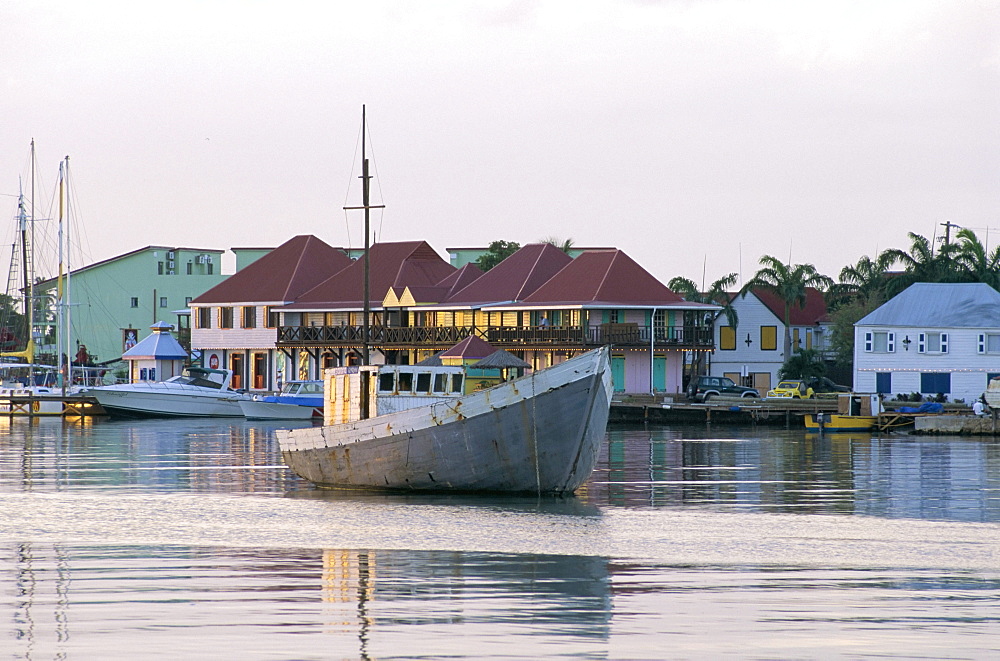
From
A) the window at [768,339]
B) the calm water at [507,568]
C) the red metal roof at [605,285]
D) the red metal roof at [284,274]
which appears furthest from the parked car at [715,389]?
the calm water at [507,568]

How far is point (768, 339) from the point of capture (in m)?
86.8

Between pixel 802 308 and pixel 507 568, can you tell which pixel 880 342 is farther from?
pixel 507 568

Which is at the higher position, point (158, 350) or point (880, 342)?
point (880, 342)

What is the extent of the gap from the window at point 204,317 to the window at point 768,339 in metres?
34.6

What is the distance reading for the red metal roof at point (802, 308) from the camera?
8769cm

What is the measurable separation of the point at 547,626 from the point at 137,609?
4.61 meters

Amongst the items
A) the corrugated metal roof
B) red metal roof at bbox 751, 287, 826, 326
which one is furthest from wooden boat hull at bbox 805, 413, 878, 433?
red metal roof at bbox 751, 287, 826, 326

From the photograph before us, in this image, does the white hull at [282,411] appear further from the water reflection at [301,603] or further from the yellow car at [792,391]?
the water reflection at [301,603]

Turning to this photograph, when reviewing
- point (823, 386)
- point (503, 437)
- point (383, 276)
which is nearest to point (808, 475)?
point (503, 437)

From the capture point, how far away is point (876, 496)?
3006cm

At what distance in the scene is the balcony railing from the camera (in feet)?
244

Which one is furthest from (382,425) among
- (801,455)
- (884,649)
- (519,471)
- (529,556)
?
(801,455)

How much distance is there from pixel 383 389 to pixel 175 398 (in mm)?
45638

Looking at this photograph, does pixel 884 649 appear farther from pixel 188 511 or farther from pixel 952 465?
pixel 952 465
